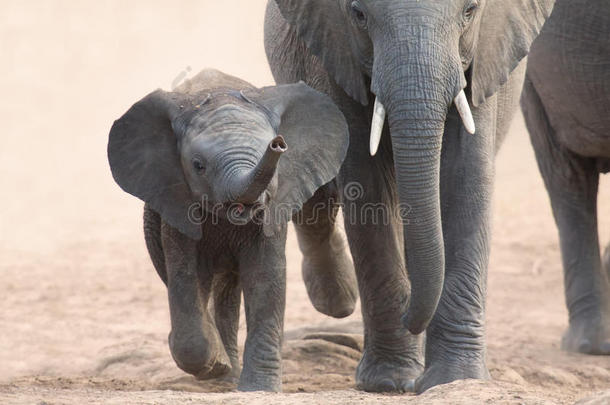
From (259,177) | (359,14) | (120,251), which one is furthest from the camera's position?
(120,251)

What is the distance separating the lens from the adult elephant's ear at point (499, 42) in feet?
17.1

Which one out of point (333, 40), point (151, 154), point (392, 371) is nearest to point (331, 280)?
point (392, 371)

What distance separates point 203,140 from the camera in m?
5.05

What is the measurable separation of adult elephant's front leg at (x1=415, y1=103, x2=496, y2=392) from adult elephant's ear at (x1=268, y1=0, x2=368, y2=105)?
441mm

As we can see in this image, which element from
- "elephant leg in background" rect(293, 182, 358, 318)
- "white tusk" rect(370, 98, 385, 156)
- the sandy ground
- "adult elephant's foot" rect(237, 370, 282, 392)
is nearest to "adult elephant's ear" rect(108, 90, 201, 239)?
the sandy ground

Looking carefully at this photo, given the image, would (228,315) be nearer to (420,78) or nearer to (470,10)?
(420,78)

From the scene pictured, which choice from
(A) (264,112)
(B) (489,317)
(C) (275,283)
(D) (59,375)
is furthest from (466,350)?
(B) (489,317)

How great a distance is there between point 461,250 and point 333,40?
3.36ft

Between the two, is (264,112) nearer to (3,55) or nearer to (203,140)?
(203,140)

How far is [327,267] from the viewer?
7547 millimetres

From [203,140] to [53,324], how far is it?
3.71m

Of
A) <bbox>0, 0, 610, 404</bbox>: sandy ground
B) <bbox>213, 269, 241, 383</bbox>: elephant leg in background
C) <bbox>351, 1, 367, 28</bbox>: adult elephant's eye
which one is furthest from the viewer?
<bbox>0, 0, 610, 404</bbox>: sandy ground

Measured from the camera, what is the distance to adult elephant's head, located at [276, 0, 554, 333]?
187 inches

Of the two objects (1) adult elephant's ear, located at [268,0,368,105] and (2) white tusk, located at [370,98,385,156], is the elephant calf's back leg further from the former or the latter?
(2) white tusk, located at [370,98,385,156]
